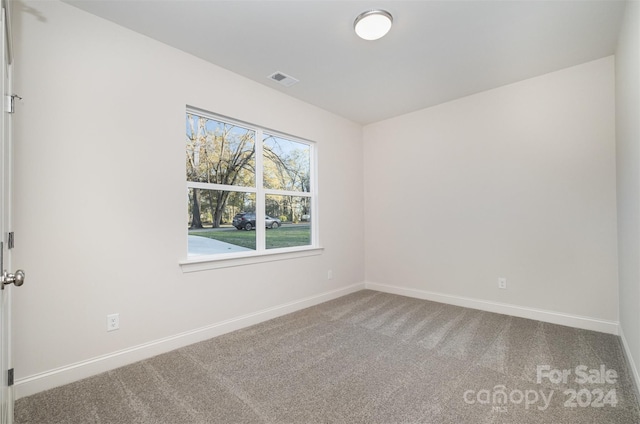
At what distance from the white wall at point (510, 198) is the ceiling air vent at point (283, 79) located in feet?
5.88

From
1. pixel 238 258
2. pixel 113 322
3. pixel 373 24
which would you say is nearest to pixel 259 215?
pixel 238 258

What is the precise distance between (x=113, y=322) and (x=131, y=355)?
308mm

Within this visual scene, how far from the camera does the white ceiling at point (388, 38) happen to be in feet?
6.91

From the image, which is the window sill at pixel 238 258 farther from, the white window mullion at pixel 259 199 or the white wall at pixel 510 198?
the white wall at pixel 510 198

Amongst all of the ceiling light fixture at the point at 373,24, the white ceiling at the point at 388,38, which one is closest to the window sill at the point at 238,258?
the white ceiling at the point at 388,38

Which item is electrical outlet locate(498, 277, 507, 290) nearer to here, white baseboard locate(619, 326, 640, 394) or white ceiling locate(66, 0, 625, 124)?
white baseboard locate(619, 326, 640, 394)

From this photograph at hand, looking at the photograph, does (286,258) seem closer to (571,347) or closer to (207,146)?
(207,146)

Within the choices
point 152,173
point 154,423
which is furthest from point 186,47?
point 154,423

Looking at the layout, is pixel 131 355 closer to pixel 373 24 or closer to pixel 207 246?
pixel 207 246

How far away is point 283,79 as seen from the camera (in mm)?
3158

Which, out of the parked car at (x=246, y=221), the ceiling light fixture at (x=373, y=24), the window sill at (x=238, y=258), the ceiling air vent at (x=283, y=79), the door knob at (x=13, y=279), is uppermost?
the ceiling air vent at (x=283, y=79)

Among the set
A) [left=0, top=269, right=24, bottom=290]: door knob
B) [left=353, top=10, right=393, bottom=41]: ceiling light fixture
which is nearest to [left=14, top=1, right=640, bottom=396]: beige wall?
[left=0, top=269, right=24, bottom=290]: door knob

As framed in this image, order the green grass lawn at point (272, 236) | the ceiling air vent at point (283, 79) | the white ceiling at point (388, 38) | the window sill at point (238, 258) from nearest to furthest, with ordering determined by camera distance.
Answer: the white ceiling at point (388, 38), the window sill at point (238, 258), the green grass lawn at point (272, 236), the ceiling air vent at point (283, 79)

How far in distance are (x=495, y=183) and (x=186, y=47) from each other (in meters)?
3.58
